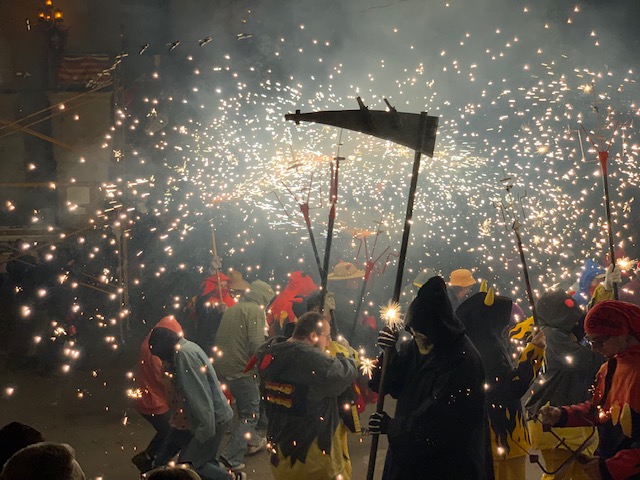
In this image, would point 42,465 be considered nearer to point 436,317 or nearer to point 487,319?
point 436,317

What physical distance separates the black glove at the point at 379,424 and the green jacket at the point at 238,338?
348 centimetres

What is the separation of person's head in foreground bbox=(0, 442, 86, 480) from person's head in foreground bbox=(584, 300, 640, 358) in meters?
3.07

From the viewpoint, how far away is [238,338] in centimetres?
738

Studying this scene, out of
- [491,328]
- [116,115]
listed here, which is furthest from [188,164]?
[491,328]

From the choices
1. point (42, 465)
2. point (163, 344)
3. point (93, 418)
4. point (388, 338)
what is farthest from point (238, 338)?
point (42, 465)

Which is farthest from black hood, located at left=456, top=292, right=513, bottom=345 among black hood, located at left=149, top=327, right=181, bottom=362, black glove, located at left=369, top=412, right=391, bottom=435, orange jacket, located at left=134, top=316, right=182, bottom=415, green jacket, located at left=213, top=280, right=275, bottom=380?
green jacket, located at left=213, top=280, right=275, bottom=380

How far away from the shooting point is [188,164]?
46.9ft

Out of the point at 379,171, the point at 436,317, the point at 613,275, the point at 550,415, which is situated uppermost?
the point at 379,171

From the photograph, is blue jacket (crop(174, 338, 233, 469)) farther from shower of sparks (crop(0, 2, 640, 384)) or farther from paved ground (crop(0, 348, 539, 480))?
shower of sparks (crop(0, 2, 640, 384))

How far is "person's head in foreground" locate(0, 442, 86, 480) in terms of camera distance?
7.89 ft

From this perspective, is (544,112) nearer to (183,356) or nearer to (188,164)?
(188,164)

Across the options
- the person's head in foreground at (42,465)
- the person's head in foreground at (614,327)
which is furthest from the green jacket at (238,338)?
the person's head in foreground at (42,465)

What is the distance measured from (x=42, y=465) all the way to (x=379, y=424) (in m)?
2.15

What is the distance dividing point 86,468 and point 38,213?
554 inches
